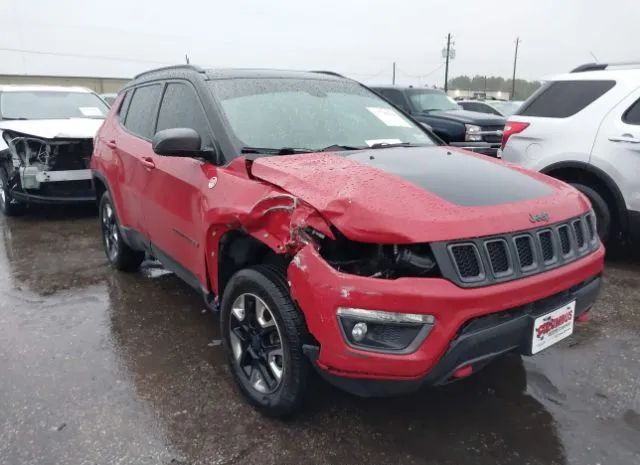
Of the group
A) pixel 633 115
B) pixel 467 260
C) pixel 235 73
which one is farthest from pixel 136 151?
pixel 633 115

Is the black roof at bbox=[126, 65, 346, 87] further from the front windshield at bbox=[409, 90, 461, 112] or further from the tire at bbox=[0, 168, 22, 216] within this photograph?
the front windshield at bbox=[409, 90, 461, 112]

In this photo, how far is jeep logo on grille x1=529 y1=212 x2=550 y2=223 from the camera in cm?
241

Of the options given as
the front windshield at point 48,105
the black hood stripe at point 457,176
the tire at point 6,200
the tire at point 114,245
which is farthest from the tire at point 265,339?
the front windshield at point 48,105

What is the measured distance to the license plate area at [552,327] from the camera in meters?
2.36

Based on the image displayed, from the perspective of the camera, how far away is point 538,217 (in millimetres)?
2443

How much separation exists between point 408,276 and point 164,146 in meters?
1.52

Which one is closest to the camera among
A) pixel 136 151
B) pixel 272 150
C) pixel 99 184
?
pixel 272 150

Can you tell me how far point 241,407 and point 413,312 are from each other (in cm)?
125

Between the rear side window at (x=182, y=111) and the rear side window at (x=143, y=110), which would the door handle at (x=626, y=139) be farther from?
the rear side window at (x=143, y=110)

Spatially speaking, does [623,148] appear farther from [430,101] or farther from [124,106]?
[430,101]

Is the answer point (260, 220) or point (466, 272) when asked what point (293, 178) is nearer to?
point (260, 220)

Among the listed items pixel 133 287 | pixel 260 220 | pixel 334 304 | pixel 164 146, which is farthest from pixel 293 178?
pixel 133 287

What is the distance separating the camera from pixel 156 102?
13.3 ft

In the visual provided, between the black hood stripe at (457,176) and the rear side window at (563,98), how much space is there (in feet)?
8.78
